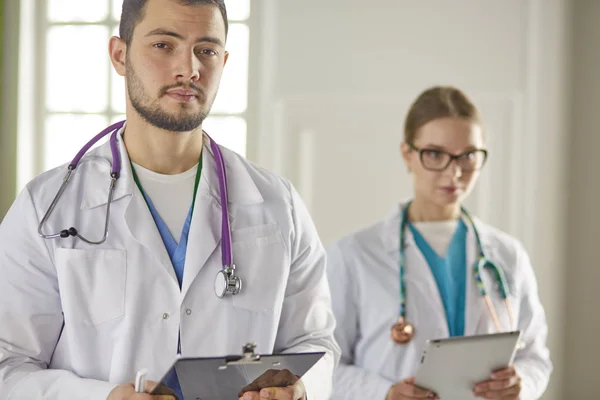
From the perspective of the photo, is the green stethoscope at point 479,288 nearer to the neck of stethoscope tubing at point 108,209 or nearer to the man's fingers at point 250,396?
the man's fingers at point 250,396

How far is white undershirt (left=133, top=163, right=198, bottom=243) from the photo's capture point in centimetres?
175

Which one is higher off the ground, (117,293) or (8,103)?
(8,103)

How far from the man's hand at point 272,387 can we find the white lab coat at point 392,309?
25.7 inches

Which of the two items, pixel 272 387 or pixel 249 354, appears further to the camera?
pixel 272 387

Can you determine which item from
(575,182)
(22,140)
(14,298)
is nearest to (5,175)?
(22,140)

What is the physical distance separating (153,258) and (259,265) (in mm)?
232

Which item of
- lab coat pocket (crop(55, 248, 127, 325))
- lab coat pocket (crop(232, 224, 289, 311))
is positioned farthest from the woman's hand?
lab coat pocket (crop(55, 248, 127, 325))

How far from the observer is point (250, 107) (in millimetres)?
3707

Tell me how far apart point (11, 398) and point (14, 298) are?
195 mm

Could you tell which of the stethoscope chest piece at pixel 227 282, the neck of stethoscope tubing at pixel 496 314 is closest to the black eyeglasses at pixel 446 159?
the neck of stethoscope tubing at pixel 496 314

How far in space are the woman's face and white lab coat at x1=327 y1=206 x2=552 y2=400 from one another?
0.16 m

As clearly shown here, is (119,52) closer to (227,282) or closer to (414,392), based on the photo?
(227,282)

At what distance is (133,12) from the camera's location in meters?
1.73

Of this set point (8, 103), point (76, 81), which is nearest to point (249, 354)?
point (8, 103)
